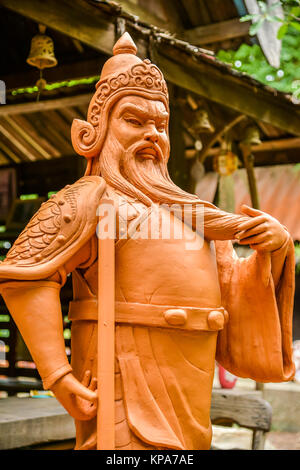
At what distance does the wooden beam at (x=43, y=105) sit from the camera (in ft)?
17.1

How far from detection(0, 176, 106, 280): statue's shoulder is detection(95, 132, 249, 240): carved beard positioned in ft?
0.47

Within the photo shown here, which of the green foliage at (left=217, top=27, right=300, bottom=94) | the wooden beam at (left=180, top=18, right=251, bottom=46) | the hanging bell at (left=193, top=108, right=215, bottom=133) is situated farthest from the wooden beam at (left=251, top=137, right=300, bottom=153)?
the hanging bell at (left=193, top=108, right=215, bottom=133)

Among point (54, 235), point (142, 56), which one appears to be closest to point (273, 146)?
point (142, 56)

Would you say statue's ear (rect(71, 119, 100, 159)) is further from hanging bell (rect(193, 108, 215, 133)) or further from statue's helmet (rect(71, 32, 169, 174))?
hanging bell (rect(193, 108, 215, 133))

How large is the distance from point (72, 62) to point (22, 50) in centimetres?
51

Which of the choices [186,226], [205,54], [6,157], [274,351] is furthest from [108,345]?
[6,157]

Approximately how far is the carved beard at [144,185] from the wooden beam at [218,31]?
4.47 m

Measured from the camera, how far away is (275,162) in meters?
7.34

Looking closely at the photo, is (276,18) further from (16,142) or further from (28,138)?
(16,142)

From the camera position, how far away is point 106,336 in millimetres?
2152

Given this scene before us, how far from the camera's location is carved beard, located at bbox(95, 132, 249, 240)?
2361mm

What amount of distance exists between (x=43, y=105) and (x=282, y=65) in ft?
11.1

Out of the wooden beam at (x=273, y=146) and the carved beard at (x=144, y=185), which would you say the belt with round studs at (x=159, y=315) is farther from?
the wooden beam at (x=273, y=146)
